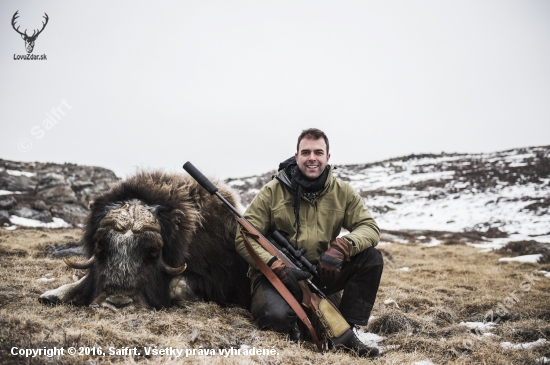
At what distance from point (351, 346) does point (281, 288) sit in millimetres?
867

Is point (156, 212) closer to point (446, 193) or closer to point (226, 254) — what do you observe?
point (226, 254)

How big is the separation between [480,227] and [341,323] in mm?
22338

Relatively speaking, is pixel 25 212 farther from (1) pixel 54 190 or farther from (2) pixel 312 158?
(2) pixel 312 158

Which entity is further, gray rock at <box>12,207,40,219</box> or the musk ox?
gray rock at <box>12,207,40,219</box>

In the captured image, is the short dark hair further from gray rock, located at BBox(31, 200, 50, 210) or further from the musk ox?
gray rock, located at BBox(31, 200, 50, 210)

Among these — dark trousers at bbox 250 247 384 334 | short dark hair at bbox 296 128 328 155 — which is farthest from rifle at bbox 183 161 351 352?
short dark hair at bbox 296 128 328 155

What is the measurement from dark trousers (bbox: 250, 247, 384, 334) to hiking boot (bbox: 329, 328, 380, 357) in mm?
400

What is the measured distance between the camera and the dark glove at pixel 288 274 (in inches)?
147

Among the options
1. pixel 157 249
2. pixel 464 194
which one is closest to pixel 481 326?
pixel 157 249

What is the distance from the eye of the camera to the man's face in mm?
4223

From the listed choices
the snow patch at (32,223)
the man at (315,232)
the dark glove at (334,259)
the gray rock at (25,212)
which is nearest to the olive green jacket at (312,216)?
the man at (315,232)

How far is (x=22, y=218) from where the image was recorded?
611 inches

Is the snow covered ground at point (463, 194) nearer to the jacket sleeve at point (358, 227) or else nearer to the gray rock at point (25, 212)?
the jacket sleeve at point (358, 227)

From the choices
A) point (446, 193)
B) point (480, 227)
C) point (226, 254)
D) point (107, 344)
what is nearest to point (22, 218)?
point (226, 254)
